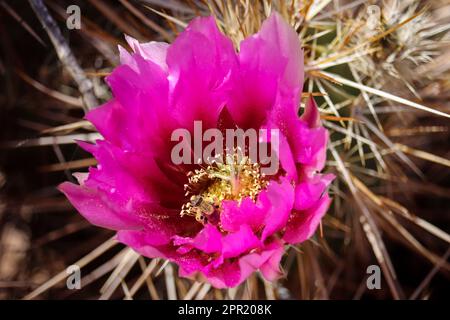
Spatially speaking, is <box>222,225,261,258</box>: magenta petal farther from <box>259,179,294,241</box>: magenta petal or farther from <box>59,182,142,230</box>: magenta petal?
<box>59,182,142,230</box>: magenta petal

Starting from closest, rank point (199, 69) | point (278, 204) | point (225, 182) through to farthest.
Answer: point (278, 204) < point (199, 69) < point (225, 182)

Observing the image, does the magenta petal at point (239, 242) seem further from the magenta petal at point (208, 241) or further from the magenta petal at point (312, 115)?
the magenta petal at point (312, 115)

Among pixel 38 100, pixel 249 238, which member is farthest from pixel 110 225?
pixel 38 100

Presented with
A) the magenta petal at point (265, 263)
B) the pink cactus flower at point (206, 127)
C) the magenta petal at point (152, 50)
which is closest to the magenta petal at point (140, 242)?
the pink cactus flower at point (206, 127)

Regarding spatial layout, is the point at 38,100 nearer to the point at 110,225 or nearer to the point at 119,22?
the point at 119,22

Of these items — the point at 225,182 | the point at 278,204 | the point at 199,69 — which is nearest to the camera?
the point at 278,204

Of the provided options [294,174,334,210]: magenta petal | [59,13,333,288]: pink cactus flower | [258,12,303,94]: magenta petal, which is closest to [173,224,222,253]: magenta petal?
[59,13,333,288]: pink cactus flower

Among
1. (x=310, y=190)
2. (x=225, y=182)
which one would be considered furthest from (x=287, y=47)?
(x=225, y=182)

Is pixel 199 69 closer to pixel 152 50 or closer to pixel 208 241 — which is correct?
pixel 152 50
